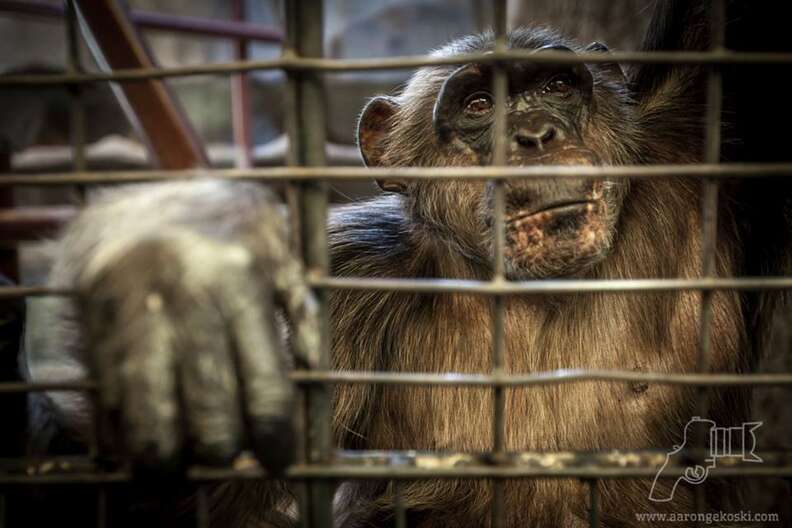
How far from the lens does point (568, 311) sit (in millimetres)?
1986

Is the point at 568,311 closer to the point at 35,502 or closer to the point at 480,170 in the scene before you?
the point at 480,170

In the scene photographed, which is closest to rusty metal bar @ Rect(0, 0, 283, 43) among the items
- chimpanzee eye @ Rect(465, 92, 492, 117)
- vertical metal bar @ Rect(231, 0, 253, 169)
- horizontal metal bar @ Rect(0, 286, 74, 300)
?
vertical metal bar @ Rect(231, 0, 253, 169)

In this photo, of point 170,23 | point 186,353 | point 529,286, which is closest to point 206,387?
point 186,353

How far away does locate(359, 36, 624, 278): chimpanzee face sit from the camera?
1771 mm

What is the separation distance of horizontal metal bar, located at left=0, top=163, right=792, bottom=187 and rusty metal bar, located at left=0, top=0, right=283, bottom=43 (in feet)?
7.04

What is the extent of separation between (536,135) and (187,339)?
121 centimetres

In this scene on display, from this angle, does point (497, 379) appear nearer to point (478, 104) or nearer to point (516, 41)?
point (478, 104)

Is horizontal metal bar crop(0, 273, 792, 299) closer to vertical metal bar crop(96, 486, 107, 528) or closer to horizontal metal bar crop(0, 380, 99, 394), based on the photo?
horizontal metal bar crop(0, 380, 99, 394)

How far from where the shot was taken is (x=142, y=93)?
10.2 ft

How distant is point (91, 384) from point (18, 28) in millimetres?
11296

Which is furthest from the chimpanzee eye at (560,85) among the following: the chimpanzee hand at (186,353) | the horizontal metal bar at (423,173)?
the chimpanzee hand at (186,353)

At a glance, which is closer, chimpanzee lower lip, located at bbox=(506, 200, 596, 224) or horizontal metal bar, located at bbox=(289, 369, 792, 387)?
horizontal metal bar, located at bbox=(289, 369, 792, 387)

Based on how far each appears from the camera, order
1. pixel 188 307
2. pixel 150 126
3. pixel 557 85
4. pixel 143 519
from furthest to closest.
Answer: pixel 150 126 → pixel 557 85 → pixel 143 519 → pixel 188 307

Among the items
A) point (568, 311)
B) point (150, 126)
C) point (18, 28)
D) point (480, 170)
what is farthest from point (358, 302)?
point (18, 28)
